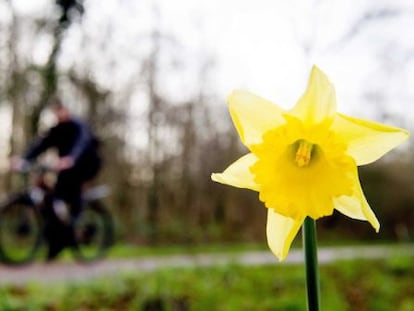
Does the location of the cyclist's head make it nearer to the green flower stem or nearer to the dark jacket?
the dark jacket

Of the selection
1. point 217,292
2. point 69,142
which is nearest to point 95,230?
point 69,142

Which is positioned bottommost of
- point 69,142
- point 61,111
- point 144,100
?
point 69,142

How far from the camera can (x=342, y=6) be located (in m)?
4.04

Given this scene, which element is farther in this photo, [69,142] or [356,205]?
[69,142]

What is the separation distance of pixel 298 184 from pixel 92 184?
7.35 m

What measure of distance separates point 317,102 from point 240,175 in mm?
79

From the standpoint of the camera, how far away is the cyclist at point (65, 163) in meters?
4.02

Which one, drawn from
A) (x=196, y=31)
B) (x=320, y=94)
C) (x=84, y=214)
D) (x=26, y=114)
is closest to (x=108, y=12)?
(x=196, y=31)

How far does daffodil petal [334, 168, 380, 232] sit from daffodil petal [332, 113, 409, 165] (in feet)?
0.07

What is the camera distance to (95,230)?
489cm

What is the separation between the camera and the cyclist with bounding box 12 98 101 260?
4.02 metres

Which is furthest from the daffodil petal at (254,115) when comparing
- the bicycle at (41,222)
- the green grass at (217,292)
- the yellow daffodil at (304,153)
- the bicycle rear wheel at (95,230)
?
the bicycle rear wheel at (95,230)

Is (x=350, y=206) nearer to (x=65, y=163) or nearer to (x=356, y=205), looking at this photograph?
(x=356, y=205)

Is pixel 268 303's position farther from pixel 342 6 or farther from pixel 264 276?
pixel 342 6
